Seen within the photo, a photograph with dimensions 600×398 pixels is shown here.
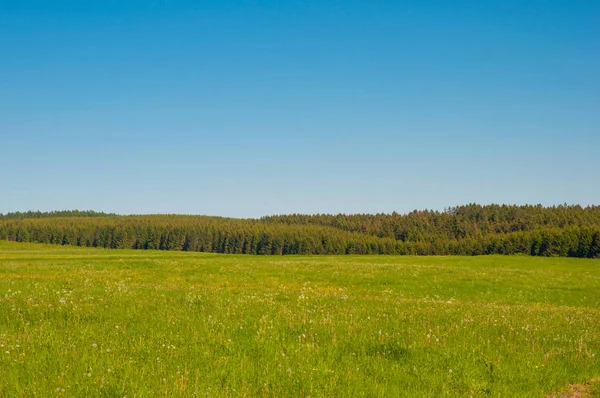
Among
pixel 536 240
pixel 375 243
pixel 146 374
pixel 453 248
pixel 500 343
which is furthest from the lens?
pixel 375 243

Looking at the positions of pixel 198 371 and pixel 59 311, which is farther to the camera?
pixel 59 311

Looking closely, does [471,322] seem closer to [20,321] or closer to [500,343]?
[500,343]

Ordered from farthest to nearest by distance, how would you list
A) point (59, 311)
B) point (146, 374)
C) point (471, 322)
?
1. point (471, 322)
2. point (59, 311)
3. point (146, 374)

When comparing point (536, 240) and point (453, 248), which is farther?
point (453, 248)

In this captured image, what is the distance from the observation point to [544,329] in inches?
498

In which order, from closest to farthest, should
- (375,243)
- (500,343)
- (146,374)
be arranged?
(146,374) → (500,343) → (375,243)

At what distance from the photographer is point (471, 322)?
12.5 meters

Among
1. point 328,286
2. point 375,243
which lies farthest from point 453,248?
point 328,286

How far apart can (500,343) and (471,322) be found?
220cm

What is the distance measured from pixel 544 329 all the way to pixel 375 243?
558ft

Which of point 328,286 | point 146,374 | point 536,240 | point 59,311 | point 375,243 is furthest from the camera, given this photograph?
point 375,243

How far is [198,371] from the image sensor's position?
786 cm

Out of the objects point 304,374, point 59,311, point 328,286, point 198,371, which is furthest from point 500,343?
point 328,286

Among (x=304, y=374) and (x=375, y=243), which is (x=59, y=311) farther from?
(x=375, y=243)
